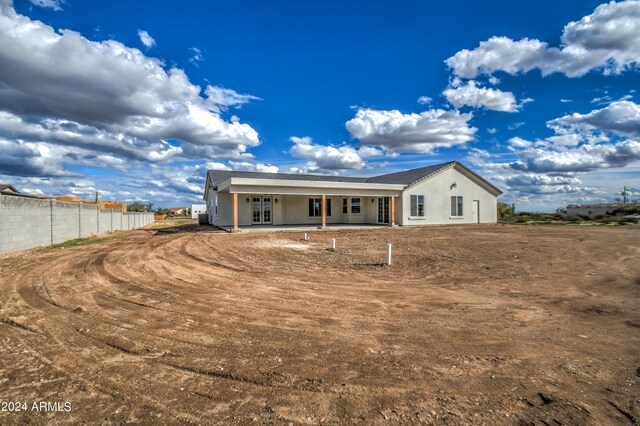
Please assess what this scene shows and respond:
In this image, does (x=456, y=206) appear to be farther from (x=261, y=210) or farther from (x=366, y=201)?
(x=261, y=210)

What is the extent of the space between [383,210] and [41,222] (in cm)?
2215

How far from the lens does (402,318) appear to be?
17.1 ft

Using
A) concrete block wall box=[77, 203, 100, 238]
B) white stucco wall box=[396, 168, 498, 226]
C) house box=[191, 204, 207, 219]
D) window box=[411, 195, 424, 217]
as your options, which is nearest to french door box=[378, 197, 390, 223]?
white stucco wall box=[396, 168, 498, 226]

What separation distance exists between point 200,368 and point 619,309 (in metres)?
7.14

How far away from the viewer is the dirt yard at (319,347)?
9.38 feet

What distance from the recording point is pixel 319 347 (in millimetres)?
4070

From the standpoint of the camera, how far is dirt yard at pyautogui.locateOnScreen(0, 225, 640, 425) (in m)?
2.86

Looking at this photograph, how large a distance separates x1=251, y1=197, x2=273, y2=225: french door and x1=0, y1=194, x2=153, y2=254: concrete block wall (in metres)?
10.1

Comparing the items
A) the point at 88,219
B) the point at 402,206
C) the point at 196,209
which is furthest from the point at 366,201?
the point at 196,209

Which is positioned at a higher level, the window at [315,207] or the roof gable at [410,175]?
the roof gable at [410,175]

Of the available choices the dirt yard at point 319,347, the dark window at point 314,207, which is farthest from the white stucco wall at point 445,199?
the dirt yard at point 319,347

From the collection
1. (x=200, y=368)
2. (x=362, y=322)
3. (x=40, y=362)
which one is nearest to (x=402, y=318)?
(x=362, y=322)

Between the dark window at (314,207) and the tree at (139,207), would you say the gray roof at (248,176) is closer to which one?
the dark window at (314,207)

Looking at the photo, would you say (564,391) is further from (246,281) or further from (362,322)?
(246,281)
